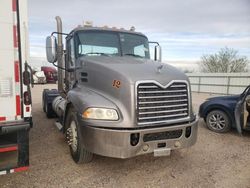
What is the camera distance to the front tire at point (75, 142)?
13.9ft

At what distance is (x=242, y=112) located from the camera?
6176 mm

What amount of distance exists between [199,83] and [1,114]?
23173mm

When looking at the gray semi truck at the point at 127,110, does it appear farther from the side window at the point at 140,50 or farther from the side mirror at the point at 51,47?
the side window at the point at 140,50

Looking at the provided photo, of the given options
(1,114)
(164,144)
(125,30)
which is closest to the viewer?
(1,114)

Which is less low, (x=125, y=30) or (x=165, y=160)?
(x=125, y=30)

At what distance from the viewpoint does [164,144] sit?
12.7 ft

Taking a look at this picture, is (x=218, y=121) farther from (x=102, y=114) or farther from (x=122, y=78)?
(x=102, y=114)

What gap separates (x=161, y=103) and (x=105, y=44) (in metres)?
1.98

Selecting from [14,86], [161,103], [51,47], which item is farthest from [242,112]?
[14,86]

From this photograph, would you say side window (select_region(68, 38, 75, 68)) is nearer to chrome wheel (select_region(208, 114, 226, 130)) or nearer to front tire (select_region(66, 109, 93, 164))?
front tire (select_region(66, 109, 93, 164))

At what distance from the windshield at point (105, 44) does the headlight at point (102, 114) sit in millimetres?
1621

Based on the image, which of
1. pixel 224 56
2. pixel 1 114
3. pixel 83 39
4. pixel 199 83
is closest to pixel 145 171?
pixel 1 114

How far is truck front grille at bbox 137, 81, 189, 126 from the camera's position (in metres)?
3.75

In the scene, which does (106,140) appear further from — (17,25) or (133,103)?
(17,25)
